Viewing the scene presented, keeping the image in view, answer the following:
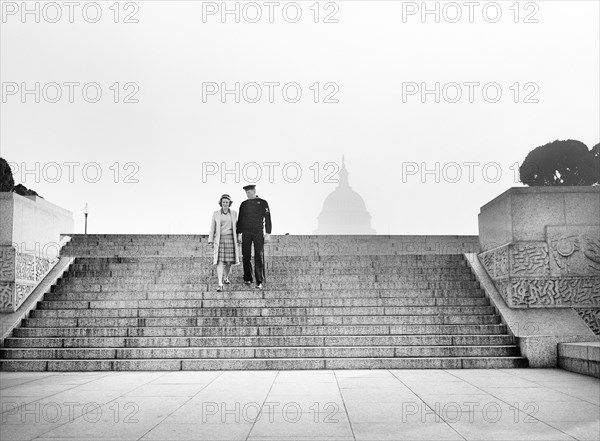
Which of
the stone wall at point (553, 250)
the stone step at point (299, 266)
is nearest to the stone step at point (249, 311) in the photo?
the stone wall at point (553, 250)

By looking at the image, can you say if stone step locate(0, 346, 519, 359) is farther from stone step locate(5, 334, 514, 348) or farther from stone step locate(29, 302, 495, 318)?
stone step locate(29, 302, 495, 318)

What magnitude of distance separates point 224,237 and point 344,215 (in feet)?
426

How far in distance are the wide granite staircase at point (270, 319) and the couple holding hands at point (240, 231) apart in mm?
376

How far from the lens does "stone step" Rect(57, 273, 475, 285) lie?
36.5 feet

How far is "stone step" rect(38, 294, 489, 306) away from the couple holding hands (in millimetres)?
597

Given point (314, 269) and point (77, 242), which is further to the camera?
point (77, 242)

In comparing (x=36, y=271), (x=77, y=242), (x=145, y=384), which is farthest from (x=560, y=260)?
(x=77, y=242)

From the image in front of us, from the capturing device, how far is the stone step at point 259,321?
942cm

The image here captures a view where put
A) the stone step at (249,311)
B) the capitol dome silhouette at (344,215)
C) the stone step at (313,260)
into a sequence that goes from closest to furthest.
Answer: the stone step at (249,311), the stone step at (313,260), the capitol dome silhouette at (344,215)

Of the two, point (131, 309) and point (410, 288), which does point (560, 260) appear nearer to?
point (410, 288)

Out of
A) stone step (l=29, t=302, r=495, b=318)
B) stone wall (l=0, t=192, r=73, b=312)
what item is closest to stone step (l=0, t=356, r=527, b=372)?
stone step (l=29, t=302, r=495, b=318)

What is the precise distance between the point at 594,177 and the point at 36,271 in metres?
34.1

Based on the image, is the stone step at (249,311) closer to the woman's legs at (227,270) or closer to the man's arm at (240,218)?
the woman's legs at (227,270)

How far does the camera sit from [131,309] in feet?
32.5
